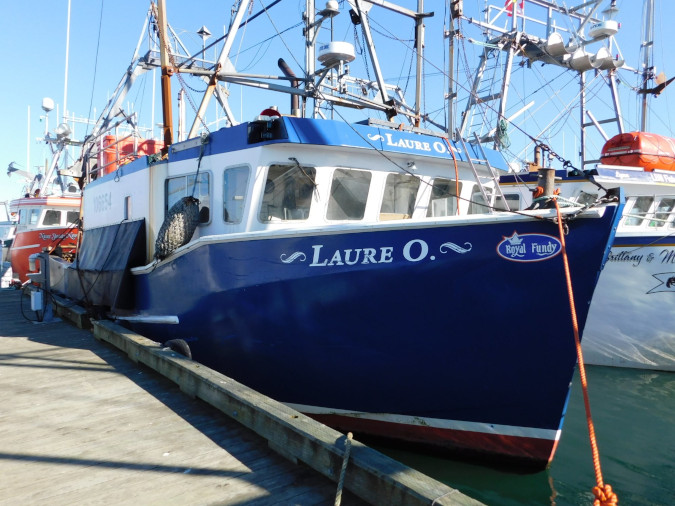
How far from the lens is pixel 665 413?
734 centimetres

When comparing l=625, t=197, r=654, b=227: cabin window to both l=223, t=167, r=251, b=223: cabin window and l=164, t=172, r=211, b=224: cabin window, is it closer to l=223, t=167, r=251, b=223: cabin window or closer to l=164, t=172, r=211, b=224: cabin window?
l=223, t=167, r=251, b=223: cabin window

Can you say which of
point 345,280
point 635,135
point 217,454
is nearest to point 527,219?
point 345,280

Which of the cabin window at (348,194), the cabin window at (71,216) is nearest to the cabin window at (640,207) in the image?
the cabin window at (348,194)

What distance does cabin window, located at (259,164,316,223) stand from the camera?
5598 millimetres

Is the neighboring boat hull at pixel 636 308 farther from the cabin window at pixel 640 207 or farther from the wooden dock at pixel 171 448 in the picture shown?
the wooden dock at pixel 171 448

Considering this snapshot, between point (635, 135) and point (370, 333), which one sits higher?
point (635, 135)

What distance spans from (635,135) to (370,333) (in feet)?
31.1

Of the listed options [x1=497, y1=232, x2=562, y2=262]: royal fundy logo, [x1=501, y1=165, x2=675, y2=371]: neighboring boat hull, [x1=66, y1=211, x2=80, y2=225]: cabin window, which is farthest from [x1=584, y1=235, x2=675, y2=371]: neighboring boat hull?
[x1=66, y1=211, x2=80, y2=225]: cabin window

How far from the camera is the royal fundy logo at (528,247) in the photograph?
409 cm

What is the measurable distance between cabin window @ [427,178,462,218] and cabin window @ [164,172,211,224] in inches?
106

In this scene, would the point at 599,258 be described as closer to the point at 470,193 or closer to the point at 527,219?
the point at 527,219

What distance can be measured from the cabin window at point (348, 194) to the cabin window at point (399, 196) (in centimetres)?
26

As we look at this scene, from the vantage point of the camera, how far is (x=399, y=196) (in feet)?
20.2

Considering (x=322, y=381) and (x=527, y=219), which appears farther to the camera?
(x=322, y=381)
